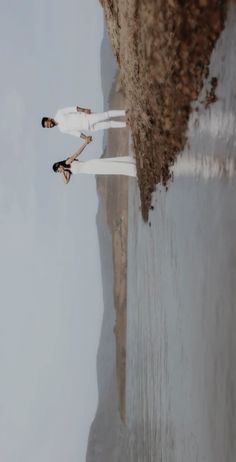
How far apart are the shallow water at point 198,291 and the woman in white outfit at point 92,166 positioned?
0.98 metres

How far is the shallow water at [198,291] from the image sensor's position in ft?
13.7

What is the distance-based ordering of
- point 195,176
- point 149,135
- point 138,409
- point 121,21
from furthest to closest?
point 138,409 → point 149,135 → point 121,21 → point 195,176

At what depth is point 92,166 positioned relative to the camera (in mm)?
9375

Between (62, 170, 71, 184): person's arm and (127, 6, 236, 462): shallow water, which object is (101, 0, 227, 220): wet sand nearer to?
(127, 6, 236, 462): shallow water

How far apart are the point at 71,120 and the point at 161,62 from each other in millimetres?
3401

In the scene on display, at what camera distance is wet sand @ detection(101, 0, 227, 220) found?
16.2 ft

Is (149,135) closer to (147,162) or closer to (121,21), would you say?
(147,162)

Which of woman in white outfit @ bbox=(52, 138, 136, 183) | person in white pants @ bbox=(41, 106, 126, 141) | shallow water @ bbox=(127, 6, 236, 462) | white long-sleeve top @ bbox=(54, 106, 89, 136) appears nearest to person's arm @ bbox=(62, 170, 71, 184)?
woman in white outfit @ bbox=(52, 138, 136, 183)

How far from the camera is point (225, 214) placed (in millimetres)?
4168

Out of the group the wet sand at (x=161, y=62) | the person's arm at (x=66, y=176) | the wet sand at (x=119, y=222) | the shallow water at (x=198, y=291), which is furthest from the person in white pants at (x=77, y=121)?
the wet sand at (x=119, y=222)

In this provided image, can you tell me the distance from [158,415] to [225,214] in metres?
5.97

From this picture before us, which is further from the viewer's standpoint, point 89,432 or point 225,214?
point 89,432

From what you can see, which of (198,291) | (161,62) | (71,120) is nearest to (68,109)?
(71,120)

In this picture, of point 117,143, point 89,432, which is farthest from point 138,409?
point 89,432
